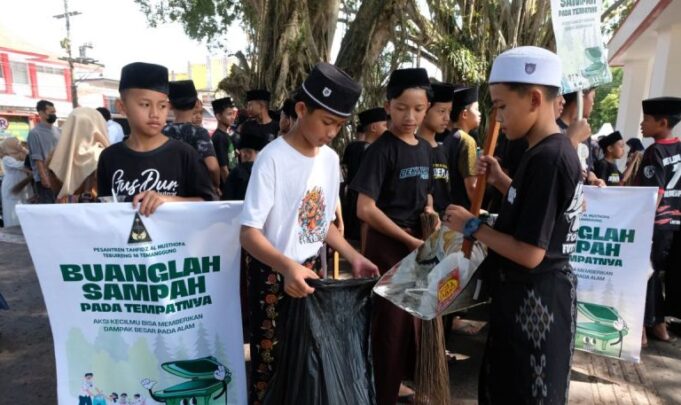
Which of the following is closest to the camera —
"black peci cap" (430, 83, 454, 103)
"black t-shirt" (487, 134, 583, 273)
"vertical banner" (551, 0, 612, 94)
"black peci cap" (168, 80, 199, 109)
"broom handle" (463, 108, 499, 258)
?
"black t-shirt" (487, 134, 583, 273)

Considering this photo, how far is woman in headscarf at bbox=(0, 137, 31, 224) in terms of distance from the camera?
785 centimetres

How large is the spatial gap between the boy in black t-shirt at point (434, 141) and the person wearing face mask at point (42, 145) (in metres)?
6.13

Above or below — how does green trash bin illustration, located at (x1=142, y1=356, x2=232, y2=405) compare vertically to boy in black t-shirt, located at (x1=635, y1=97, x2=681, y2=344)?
below

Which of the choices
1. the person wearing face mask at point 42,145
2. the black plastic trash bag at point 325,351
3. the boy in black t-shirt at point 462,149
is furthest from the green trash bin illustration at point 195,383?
the person wearing face mask at point 42,145

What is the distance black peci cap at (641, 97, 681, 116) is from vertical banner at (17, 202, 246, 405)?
145 inches

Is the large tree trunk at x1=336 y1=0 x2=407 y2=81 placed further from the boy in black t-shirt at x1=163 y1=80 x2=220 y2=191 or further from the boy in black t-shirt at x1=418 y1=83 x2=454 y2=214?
the boy in black t-shirt at x1=418 y1=83 x2=454 y2=214

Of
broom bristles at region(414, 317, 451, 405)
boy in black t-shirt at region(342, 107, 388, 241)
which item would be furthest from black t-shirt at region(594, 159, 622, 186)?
broom bristles at region(414, 317, 451, 405)

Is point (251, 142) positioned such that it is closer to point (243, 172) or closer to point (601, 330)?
point (243, 172)

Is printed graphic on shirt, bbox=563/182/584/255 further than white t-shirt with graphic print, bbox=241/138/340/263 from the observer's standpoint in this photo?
No

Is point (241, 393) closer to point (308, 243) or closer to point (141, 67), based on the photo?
point (308, 243)

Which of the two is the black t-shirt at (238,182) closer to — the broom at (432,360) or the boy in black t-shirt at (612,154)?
the broom at (432,360)

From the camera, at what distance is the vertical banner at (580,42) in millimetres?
2703

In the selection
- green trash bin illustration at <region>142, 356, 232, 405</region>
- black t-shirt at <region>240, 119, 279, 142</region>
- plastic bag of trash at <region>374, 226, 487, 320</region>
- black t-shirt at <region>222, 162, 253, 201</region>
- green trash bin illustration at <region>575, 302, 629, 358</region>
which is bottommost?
green trash bin illustration at <region>575, 302, 629, 358</region>

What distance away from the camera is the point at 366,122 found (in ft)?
18.8
